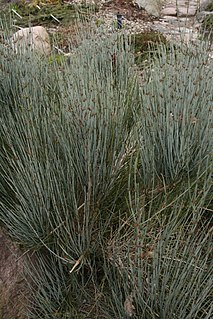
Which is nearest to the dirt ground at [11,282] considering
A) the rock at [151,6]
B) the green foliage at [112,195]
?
the green foliage at [112,195]

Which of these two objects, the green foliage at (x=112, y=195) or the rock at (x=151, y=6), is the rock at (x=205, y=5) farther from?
the green foliage at (x=112, y=195)

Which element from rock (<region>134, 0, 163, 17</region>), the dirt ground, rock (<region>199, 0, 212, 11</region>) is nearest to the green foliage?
the dirt ground

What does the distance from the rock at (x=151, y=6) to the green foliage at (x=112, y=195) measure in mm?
5159

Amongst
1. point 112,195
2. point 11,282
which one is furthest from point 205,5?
point 11,282

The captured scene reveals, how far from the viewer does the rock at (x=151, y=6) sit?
288 inches

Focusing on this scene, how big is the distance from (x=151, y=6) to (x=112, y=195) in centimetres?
611

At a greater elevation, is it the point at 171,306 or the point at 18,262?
the point at 171,306

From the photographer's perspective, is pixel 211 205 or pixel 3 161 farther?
pixel 3 161

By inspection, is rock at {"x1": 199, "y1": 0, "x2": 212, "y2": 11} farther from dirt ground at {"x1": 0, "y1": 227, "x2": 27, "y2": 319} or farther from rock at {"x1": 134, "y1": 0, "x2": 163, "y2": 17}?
dirt ground at {"x1": 0, "y1": 227, "x2": 27, "y2": 319}

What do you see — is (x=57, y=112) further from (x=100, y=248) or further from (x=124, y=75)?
(x=124, y=75)

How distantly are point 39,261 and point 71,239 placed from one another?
0.67 ft

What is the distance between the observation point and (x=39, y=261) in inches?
69.5

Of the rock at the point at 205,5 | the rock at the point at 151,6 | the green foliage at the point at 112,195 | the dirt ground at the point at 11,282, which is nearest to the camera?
the green foliage at the point at 112,195

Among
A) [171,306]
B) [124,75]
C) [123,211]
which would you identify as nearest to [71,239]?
[123,211]
